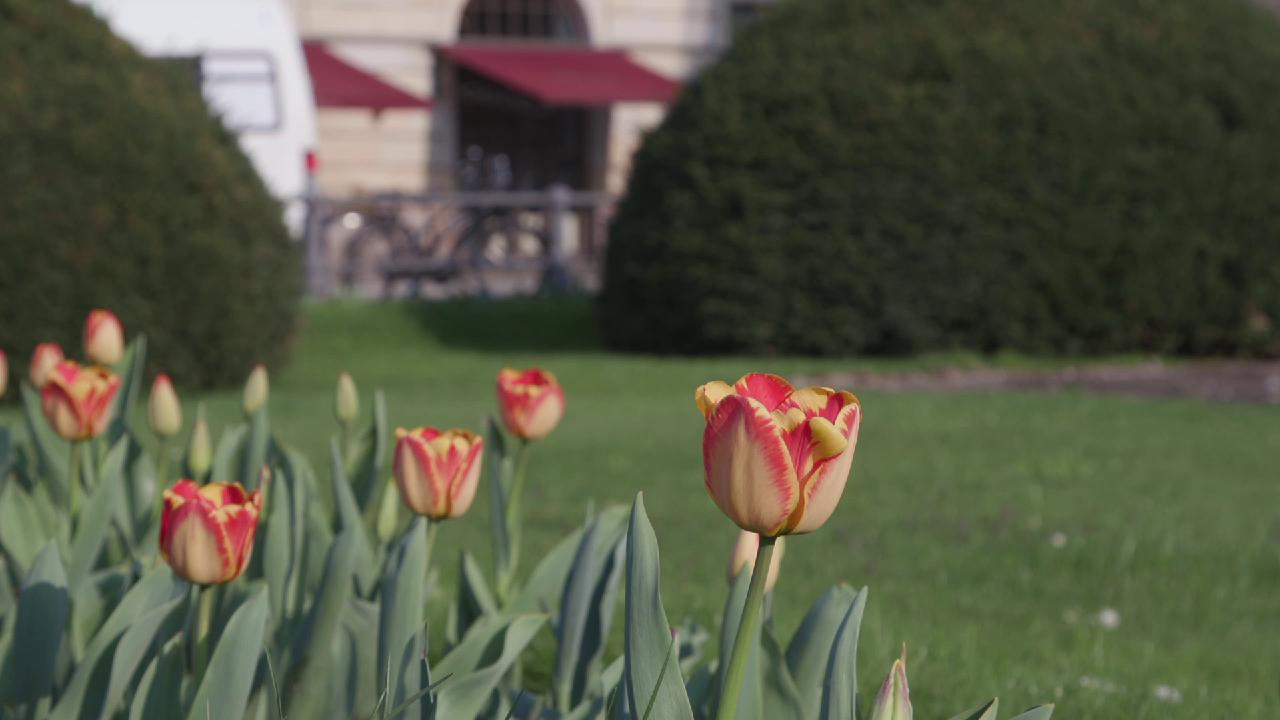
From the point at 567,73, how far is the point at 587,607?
23.2 meters

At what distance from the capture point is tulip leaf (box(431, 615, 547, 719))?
2.11 metres

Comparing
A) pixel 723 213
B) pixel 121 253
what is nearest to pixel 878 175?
pixel 723 213

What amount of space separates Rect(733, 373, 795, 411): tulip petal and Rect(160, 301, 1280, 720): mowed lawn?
1210mm

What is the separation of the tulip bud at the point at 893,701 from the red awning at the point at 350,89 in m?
20.5

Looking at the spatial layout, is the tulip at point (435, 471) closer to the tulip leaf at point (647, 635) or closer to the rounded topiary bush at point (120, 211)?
the tulip leaf at point (647, 635)

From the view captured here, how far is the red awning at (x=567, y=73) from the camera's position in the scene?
966 inches

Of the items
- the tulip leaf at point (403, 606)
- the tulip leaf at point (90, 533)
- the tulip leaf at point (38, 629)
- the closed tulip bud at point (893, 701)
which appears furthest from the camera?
the tulip leaf at point (90, 533)

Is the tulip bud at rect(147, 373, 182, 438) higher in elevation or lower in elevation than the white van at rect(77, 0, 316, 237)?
lower

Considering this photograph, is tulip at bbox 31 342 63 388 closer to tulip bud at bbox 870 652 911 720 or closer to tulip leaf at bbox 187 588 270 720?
tulip leaf at bbox 187 588 270 720

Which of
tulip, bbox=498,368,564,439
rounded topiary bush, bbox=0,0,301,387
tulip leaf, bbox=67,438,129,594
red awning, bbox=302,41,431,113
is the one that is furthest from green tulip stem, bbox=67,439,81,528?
red awning, bbox=302,41,431,113

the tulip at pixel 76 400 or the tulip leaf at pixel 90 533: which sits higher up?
the tulip at pixel 76 400

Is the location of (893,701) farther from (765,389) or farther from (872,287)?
(872,287)

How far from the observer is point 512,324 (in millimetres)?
14461

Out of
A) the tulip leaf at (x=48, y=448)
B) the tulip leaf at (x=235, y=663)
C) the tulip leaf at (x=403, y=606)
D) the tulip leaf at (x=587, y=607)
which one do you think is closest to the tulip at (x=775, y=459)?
the tulip leaf at (x=235, y=663)
